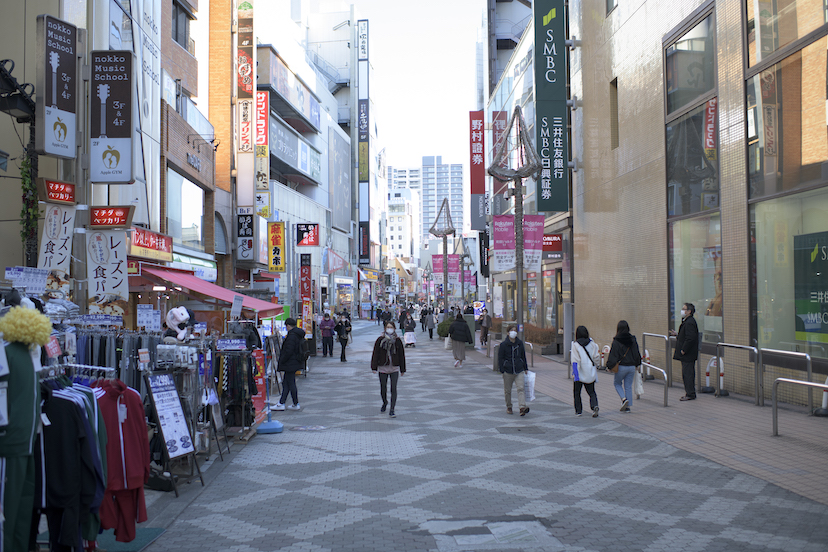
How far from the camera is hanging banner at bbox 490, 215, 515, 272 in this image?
1933 cm

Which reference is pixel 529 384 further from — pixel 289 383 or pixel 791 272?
pixel 791 272

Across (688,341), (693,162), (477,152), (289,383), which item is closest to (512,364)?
(688,341)

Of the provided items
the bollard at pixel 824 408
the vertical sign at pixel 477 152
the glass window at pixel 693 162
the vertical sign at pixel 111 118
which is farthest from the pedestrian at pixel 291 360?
the vertical sign at pixel 477 152

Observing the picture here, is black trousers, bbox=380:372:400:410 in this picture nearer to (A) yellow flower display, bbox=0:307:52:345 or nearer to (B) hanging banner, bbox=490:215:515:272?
(B) hanging banner, bbox=490:215:515:272

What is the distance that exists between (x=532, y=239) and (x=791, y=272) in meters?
8.42

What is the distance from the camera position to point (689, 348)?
1249 centimetres

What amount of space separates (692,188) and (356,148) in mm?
61138

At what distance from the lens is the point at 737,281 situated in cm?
1296

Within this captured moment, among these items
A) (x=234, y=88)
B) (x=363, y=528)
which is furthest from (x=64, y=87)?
(x=234, y=88)

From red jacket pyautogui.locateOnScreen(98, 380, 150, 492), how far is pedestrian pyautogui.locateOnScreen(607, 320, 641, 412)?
8.08m

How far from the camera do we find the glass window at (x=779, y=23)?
10883mm

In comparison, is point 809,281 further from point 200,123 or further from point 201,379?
point 200,123

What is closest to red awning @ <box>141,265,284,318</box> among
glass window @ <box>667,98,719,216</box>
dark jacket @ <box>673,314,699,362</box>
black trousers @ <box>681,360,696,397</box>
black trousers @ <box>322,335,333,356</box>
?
black trousers @ <box>322,335,333,356</box>

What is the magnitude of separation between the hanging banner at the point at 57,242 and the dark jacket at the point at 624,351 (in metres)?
9.40
